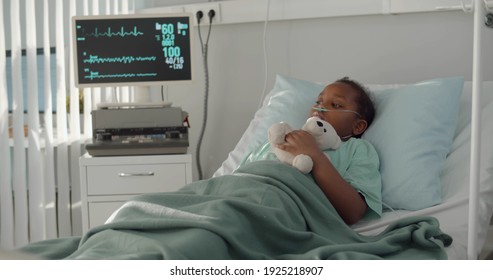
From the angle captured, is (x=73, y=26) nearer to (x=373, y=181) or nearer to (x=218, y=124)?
(x=218, y=124)

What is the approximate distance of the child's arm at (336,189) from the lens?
1.85 metres

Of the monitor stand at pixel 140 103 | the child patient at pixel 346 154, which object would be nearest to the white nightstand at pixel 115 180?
the monitor stand at pixel 140 103

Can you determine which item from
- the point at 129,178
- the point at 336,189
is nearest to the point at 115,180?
the point at 129,178

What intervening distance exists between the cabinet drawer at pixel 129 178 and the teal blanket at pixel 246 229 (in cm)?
68

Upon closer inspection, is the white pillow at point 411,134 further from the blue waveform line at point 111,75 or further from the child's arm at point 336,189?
the blue waveform line at point 111,75

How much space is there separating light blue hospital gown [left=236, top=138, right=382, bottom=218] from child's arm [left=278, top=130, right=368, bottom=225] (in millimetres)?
41

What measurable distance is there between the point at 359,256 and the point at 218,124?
1.65m

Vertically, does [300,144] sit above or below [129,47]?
below

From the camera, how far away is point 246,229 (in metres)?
1.51

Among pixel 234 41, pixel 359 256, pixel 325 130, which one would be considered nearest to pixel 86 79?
pixel 234 41

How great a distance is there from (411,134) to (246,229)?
2.52 feet

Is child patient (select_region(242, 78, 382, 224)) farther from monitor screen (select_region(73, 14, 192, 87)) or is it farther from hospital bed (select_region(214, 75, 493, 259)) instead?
monitor screen (select_region(73, 14, 192, 87))

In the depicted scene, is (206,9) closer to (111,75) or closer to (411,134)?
(111,75)

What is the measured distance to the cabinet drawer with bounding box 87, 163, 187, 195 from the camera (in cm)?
252
